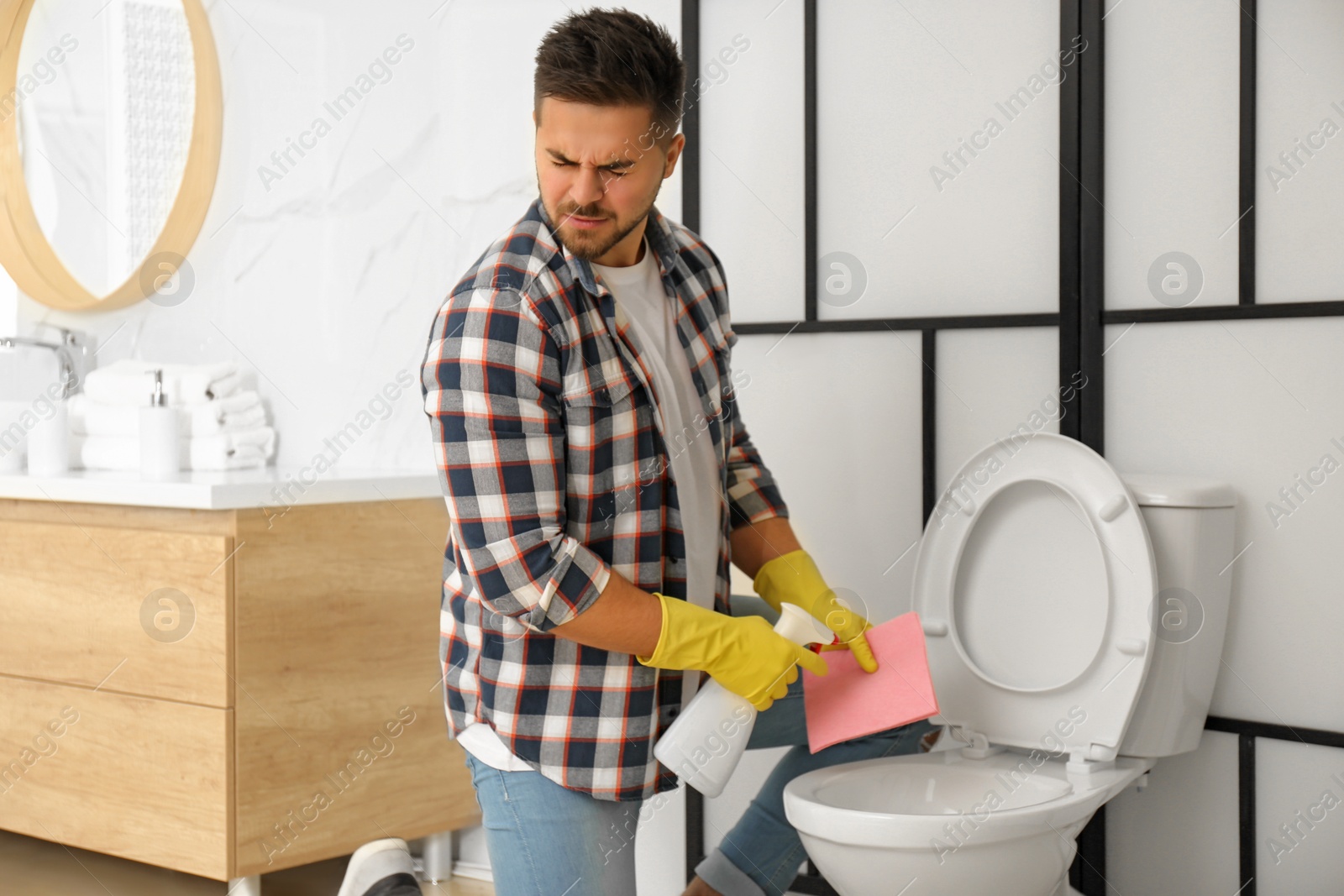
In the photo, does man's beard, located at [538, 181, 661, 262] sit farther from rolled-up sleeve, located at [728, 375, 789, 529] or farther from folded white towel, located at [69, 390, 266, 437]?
folded white towel, located at [69, 390, 266, 437]

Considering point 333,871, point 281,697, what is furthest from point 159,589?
point 333,871

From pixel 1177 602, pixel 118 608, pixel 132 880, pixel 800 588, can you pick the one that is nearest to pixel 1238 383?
pixel 1177 602

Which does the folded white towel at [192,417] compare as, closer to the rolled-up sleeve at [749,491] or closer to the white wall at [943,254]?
the white wall at [943,254]

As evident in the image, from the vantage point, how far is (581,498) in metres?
1.31

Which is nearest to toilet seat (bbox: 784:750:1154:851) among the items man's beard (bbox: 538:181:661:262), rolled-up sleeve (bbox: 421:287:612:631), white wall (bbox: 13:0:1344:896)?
white wall (bbox: 13:0:1344:896)

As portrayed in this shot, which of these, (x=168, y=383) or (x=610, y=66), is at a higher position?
(x=610, y=66)

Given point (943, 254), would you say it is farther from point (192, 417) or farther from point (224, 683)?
point (192, 417)

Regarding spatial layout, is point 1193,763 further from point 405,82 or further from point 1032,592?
point 405,82

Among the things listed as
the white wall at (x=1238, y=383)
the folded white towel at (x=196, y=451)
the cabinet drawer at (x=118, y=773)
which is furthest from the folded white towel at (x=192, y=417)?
the white wall at (x=1238, y=383)

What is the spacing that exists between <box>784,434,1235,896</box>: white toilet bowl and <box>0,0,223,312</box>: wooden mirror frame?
1797mm

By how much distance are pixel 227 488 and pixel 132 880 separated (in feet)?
2.86

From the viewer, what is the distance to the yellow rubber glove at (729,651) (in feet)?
4.20

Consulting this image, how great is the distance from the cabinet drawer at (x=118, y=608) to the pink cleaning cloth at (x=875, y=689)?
3.15 ft

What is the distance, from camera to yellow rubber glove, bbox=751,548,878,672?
1.51 m
